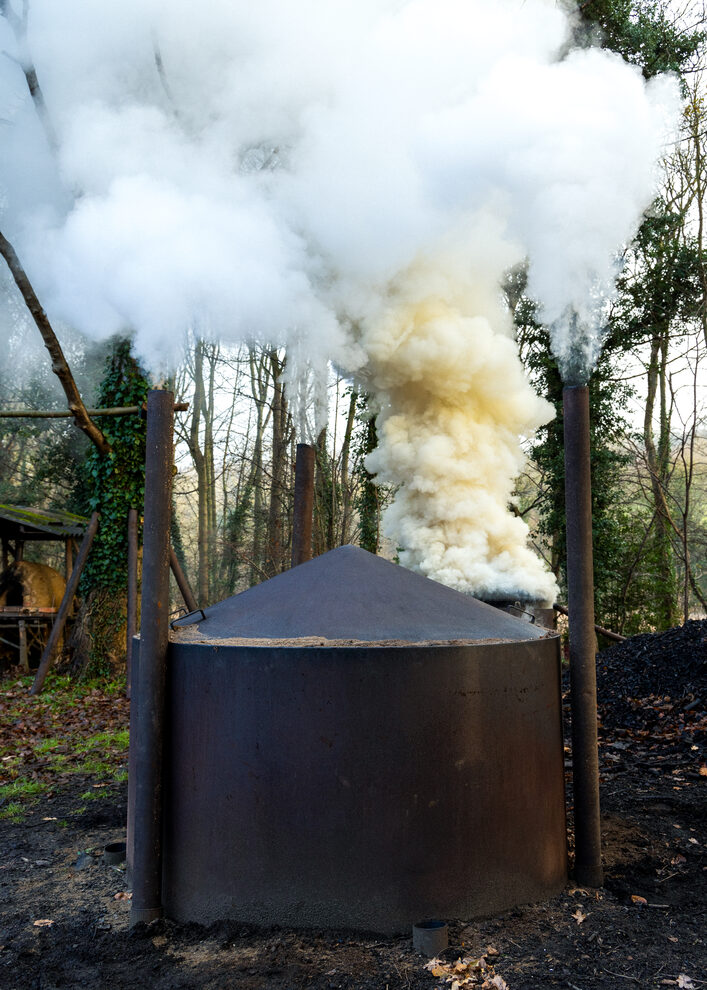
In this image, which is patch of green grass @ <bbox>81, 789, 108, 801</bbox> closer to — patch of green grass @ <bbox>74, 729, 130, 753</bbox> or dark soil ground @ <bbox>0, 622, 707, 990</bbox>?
dark soil ground @ <bbox>0, 622, 707, 990</bbox>

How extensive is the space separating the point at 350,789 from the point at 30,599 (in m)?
12.7

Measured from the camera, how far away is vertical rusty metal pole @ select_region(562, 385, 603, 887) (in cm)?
425

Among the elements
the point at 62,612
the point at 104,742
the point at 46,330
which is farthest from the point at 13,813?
the point at 46,330

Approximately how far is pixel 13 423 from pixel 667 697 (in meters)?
19.1

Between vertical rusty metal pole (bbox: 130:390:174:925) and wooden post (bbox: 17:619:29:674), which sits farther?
wooden post (bbox: 17:619:29:674)

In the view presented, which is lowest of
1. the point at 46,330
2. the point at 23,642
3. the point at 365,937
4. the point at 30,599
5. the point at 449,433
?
the point at 365,937

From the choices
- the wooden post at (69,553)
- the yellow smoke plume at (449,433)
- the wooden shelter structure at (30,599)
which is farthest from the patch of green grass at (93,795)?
the wooden post at (69,553)

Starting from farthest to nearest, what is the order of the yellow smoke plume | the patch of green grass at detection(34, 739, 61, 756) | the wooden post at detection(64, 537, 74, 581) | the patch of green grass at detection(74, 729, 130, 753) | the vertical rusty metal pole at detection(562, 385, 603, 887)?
the wooden post at detection(64, 537, 74, 581) < the patch of green grass at detection(74, 729, 130, 753) < the patch of green grass at detection(34, 739, 61, 756) < the yellow smoke plume < the vertical rusty metal pole at detection(562, 385, 603, 887)

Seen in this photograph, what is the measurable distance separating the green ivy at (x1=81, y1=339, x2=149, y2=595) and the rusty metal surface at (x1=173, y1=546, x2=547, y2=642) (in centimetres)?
779

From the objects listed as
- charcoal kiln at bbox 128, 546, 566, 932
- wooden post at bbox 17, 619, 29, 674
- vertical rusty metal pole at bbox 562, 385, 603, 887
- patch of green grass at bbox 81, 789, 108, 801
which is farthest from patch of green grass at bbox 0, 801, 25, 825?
wooden post at bbox 17, 619, 29, 674

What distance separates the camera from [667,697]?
28.6ft

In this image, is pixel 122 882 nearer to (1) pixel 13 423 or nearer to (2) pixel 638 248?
(2) pixel 638 248

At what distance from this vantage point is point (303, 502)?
621 centimetres

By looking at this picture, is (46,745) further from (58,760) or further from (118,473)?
(118,473)
